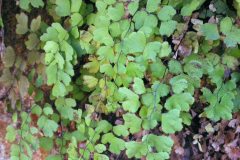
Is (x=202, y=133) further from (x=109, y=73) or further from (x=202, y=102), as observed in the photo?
(x=109, y=73)

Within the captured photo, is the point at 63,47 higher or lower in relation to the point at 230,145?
higher

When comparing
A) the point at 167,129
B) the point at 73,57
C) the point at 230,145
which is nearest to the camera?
the point at 167,129

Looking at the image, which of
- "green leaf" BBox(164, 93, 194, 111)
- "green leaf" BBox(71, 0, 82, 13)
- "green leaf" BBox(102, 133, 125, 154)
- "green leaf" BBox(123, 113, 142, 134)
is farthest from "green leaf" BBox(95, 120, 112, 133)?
"green leaf" BBox(71, 0, 82, 13)

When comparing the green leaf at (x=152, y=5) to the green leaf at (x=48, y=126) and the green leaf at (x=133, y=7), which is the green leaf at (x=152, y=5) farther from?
the green leaf at (x=48, y=126)

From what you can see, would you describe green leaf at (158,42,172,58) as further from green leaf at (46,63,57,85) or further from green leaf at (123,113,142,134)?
green leaf at (46,63,57,85)

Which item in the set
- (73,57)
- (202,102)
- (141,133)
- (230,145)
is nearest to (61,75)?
(73,57)

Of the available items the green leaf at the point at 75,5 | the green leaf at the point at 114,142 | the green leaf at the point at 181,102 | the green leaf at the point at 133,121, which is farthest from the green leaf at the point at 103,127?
the green leaf at the point at 75,5

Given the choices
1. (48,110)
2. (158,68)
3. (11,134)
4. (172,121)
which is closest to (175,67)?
(158,68)
